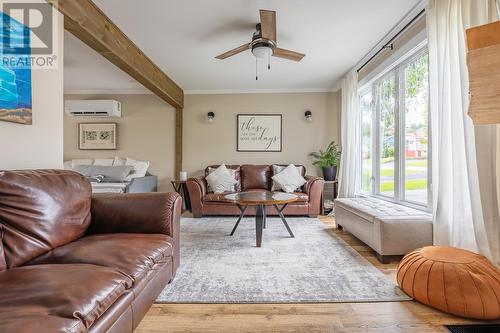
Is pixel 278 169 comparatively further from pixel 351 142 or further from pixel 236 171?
pixel 351 142

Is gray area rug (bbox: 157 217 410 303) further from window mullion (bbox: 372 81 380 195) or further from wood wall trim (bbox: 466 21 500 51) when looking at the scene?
wood wall trim (bbox: 466 21 500 51)

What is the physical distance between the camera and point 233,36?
297cm

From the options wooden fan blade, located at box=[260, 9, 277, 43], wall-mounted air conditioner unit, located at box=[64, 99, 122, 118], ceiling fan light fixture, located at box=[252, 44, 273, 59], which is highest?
wooden fan blade, located at box=[260, 9, 277, 43]

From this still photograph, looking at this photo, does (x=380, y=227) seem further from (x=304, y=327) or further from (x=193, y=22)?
(x=193, y=22)

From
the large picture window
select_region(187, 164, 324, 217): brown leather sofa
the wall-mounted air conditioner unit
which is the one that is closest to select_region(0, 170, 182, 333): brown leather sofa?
select_region(187, 164, 324, 217): brown leather sofa

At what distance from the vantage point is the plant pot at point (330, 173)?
469 cm

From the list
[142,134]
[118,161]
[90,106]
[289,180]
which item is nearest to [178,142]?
[142,134]

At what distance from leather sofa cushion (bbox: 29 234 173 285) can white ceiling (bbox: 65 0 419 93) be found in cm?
211

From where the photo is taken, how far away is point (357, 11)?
8.18ft

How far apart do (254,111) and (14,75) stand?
3.90 meters

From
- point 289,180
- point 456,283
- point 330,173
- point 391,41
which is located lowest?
point 456,283

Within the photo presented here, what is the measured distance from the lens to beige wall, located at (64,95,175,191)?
510cm

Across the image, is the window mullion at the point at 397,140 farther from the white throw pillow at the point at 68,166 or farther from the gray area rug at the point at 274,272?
the white throw pillow at the point at 68,166

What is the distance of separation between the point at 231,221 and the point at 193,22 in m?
2.70
